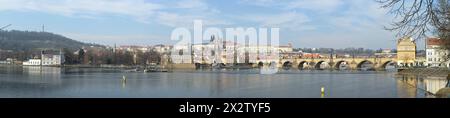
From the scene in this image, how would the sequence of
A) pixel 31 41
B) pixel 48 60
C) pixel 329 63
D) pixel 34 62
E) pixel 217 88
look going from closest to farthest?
pixel 217 88 → pixel 329 63 → pixel 48 60 → pixel 34 62 → pixel 31 41

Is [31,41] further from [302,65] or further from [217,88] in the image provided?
[217,88]

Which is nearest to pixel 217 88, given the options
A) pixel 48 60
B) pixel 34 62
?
pixel 48 60

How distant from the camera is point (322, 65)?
95.2 m

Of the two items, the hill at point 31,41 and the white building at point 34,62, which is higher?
the hill at point 31,41

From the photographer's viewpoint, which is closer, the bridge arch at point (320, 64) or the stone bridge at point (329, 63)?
the stone bridge at point (329, 63)

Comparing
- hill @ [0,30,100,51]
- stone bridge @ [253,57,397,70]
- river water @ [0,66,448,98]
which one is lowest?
river water @ [0,66,448,98]

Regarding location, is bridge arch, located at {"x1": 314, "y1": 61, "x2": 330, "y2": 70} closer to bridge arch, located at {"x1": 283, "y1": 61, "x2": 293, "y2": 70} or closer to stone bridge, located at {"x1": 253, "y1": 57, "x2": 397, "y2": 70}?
stone bridge, located at {"x1": 253, "y1": 57, "x2": 397, "y2": 70}

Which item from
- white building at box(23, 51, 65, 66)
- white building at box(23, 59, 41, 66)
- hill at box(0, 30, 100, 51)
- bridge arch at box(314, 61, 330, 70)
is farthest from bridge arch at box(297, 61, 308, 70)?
hill at box(0, 30, 100, 51)

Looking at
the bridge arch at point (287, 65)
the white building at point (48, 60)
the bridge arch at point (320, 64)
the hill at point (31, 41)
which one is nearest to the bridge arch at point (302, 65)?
the bridge arch at point (320, 64)

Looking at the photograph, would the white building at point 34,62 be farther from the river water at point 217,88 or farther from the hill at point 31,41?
the river water at point 217,88
